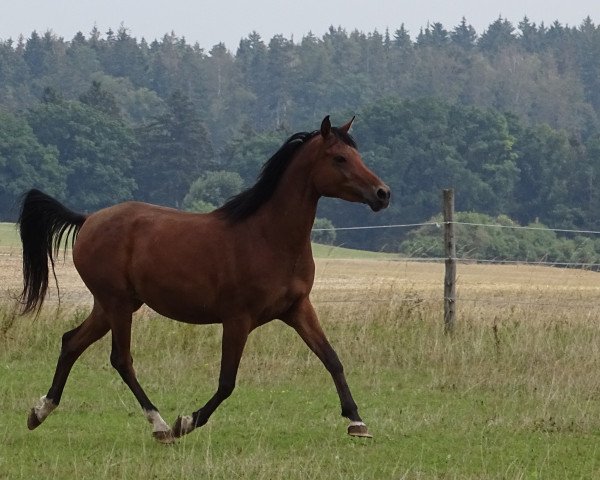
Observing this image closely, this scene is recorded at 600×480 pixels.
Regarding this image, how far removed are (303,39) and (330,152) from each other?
171 m

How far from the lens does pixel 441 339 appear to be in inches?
537

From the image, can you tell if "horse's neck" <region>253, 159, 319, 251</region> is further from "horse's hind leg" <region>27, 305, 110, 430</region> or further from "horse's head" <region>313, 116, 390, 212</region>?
"horse's hind leg" <region>27, 305, 110, 430</region>

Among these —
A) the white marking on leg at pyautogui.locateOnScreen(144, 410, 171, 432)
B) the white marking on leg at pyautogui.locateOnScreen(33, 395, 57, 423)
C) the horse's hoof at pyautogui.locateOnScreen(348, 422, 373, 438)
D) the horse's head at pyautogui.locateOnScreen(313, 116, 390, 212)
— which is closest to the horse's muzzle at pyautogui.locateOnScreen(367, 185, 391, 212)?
the horse's head at pyautogui.locateOnScreen(313, 116, 390, 212)

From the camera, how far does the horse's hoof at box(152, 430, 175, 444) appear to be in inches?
339

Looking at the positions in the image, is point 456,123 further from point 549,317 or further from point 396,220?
point 549,317

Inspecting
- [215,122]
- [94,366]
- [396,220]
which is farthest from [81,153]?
[94,366]

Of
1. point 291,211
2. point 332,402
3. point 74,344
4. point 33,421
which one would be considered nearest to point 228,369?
point 291,211

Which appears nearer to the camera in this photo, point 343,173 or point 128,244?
point 343,173

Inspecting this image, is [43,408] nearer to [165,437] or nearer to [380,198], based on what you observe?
[165,437]

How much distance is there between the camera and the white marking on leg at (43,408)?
29.6 feet

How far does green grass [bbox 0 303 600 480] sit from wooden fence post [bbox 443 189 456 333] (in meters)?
0.18

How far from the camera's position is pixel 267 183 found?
8820 mm

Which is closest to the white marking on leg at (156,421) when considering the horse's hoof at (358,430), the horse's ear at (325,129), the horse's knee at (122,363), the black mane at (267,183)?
the horse's knee at (122,363)

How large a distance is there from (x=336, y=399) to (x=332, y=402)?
6.6 inches
